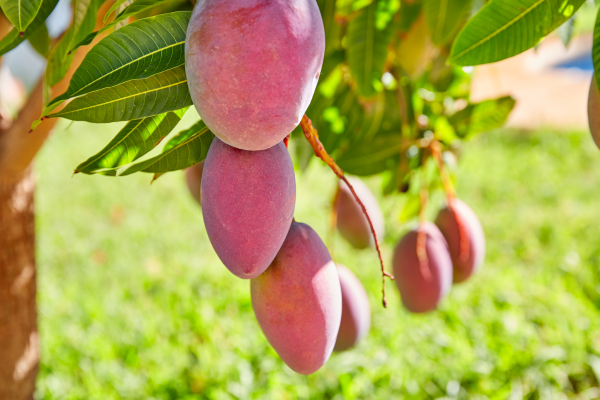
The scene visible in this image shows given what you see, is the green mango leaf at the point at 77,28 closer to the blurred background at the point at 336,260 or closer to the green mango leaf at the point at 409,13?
the blurred background at the point at 336,260

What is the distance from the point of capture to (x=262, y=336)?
216 cm

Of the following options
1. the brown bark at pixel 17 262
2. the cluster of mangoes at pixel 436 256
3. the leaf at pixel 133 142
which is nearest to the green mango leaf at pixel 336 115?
the cluster of mangoes at pixel 436 256

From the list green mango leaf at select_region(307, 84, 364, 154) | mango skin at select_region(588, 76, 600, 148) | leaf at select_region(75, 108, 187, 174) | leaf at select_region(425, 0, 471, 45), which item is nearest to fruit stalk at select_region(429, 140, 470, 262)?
green mango leaf at select_region(307, 84, 364, 154)

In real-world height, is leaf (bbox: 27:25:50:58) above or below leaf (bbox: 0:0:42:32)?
below

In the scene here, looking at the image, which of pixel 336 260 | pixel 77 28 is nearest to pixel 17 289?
pixel 77 28

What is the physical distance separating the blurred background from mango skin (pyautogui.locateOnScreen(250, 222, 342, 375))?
41 centimetres

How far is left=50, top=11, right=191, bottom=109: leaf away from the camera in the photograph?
434mm

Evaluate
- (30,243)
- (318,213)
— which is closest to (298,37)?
(30,243)

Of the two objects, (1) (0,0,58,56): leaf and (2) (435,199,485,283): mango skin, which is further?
(2) (435,199,485,283): mango skin

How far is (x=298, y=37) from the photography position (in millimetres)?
416

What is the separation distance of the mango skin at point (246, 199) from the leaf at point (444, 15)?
48 centimetres

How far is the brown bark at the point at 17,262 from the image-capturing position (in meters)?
1.17

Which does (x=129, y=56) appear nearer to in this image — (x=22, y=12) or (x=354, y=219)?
(x=22, y=12)

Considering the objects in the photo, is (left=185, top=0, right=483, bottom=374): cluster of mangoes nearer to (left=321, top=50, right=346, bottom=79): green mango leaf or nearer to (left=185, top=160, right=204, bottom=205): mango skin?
(left=321, top=50, right=346, bottom=79): green mango leaf
